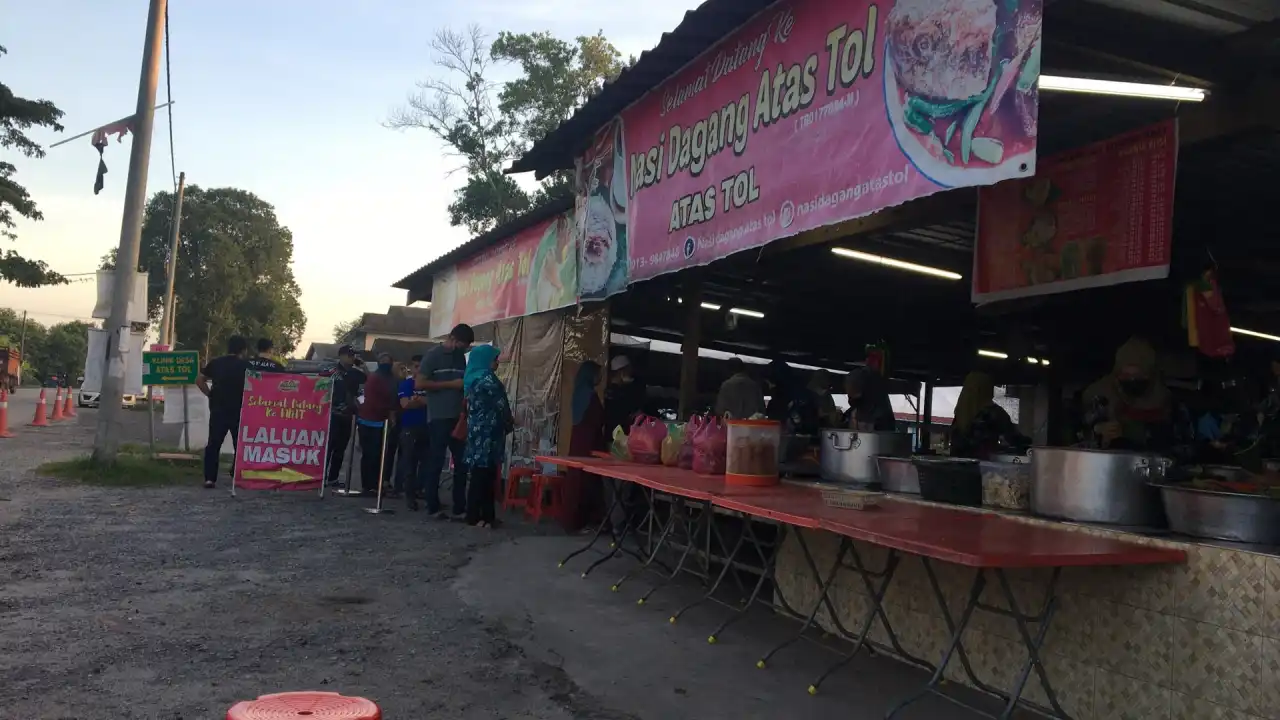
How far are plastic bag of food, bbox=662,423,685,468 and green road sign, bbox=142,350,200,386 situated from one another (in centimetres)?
791

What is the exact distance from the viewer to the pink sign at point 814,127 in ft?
11.2

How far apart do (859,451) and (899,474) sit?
15.4 inches

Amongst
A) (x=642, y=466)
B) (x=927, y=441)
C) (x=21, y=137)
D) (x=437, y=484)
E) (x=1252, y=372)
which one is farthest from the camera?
(x=21, y=137)

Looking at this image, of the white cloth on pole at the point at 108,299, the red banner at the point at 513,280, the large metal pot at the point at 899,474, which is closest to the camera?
the large metal pot at the point at 899,474

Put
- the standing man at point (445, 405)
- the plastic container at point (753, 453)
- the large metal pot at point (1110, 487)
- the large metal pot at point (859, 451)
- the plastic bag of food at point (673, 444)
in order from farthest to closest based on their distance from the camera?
1. the standing man at point (445, 405)
2. the plastic bag of food at point (673, 444)
3. the plastic container at point (753, 453)
4. the large metal pot at point (859, 451)
5. the large metal pot at point (1110, 487)

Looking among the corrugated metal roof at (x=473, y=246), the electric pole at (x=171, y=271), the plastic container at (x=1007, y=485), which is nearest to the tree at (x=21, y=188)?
the electric pole at (x=171, y=271)

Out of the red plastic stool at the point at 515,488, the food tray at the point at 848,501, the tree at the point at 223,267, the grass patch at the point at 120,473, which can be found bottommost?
the grass patch at the point at 120,473

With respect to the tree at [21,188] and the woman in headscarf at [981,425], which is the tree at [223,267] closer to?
the tree at [21,188]

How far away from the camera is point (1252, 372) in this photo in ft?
34.3

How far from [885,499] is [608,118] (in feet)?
14.9

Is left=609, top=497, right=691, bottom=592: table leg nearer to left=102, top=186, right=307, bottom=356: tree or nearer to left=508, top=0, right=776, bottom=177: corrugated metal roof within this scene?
left=508, top=0, right=776, bottom=177: corrugated metal roof

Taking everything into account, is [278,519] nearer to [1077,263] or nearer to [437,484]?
[437,484]

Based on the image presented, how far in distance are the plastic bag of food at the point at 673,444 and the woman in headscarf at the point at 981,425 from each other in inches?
71.9

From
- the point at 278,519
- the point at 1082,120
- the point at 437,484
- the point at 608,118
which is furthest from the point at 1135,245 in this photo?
the point at 278,519
